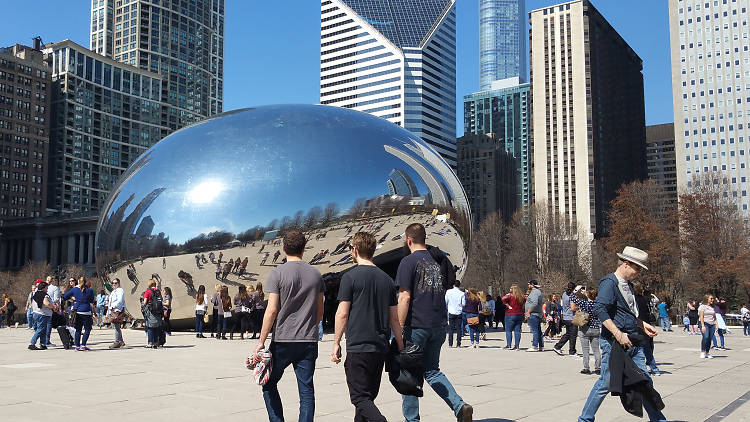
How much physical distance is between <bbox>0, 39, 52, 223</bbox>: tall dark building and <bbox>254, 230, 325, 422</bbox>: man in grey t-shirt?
137m

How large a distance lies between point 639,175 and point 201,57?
413ft

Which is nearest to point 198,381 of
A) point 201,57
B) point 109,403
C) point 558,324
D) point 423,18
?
point 109,403

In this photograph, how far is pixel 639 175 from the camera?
186 metres

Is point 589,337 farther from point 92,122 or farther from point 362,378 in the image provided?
point 92,122

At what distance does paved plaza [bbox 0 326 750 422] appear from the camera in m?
7.09

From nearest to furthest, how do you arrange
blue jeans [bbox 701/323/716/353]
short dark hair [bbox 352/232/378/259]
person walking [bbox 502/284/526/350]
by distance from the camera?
1. short dark hair [bbox 352/232/378/259]
2. blue jeans [bbox 701/323/716/353]
3. person walking [bbox 502/284/526/350]

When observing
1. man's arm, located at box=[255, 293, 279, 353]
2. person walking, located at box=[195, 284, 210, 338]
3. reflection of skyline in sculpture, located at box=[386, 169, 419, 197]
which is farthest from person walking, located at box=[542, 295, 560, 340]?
man's arm, located at box=[255, 293, 279, 353]

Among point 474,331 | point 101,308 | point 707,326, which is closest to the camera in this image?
point 707,326

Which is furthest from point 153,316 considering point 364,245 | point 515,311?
point 364,245

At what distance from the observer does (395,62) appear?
17325cm

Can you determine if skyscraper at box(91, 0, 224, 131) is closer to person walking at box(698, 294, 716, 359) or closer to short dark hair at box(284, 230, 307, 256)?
person walking at box(698, 294, 716, 359)

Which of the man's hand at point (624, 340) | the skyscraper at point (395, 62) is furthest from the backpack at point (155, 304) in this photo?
the skyscraper at point (395, 62)

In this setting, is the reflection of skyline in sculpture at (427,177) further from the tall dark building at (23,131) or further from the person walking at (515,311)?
the tall dark building at (23,131)

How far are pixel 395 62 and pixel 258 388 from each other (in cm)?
16937
